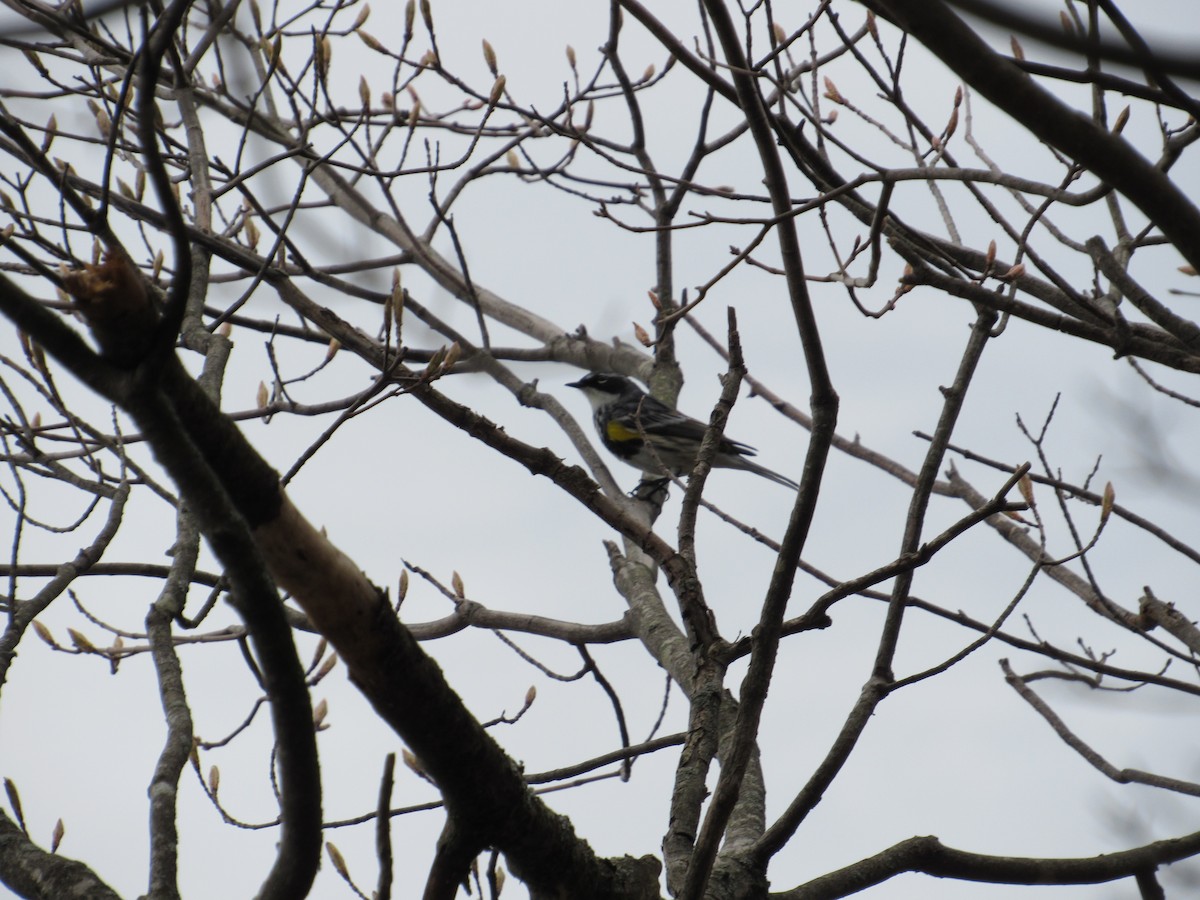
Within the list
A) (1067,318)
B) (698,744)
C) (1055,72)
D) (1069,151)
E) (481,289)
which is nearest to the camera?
(1069,151)

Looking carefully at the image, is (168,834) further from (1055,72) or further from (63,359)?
(1055,72)

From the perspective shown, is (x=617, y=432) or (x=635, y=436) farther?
(x=617, y=432)

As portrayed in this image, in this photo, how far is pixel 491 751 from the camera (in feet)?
6.08

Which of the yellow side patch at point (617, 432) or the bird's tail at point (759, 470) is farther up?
the yellow side patch at point (617, 432)

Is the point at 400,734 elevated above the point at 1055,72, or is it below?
below

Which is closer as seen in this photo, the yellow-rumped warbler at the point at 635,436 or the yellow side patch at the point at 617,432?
the yellow-rumped warbler at the point at 635,436

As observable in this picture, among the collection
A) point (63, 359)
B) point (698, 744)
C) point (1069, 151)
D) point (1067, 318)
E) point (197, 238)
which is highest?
point (197, 238)

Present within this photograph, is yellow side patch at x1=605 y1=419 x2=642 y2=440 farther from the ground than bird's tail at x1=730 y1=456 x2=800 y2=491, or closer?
farther from the ground

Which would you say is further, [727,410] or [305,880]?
[727,410]

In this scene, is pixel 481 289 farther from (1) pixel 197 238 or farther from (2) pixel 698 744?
(2) pixel 698 744

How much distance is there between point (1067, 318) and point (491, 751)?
2322 millimetres

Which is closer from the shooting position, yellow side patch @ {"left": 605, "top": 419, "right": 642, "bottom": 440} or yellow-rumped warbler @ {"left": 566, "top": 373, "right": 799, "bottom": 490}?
yellow-rumped warbler @ {"left": 566, "top": 373, "right": 799, "bottom": 490}

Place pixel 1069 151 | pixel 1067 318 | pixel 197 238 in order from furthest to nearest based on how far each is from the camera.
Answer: pixel 197 238, pixel 1067 318, pixel 1069 151

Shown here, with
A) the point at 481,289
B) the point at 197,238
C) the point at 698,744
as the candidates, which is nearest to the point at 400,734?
the point at 698,744
